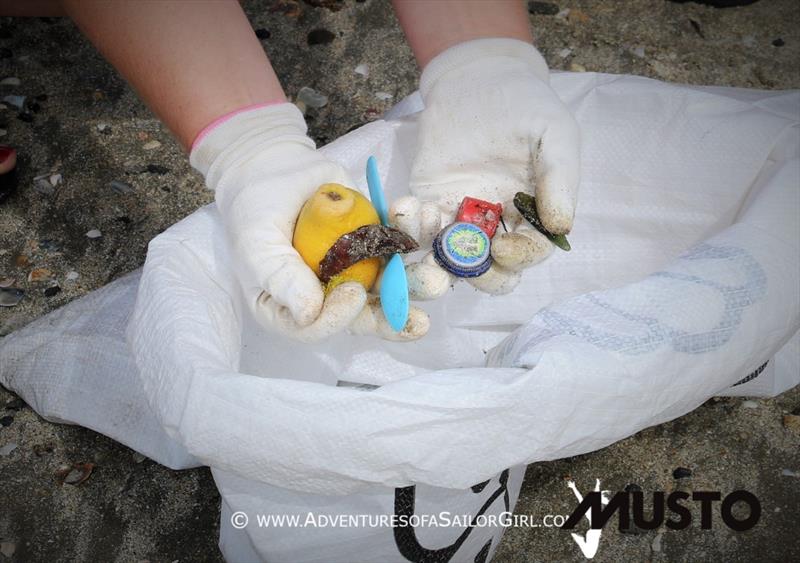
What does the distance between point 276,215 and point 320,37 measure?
792 millimetres

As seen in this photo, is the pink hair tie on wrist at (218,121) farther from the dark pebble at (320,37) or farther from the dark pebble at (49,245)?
the dark pebble at (320,37)

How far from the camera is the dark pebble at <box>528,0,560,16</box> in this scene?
63.1 inches

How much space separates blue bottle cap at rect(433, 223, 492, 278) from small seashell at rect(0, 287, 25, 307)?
727mm

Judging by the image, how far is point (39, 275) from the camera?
4.06ft

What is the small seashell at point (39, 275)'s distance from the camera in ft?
4.05

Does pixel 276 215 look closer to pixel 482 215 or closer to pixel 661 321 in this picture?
pixel 482 215

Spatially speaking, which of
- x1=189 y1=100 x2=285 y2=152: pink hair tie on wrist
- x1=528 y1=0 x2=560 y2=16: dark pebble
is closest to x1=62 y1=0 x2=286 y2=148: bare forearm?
x1=189 y1=100 x2=285 y2=152: pink hair tie on wrist

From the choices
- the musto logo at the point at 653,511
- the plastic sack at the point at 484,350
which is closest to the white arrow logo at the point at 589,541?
the musto logo at the point at 653,511

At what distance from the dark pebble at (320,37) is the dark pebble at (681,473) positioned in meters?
1.08

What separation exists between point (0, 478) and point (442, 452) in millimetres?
676

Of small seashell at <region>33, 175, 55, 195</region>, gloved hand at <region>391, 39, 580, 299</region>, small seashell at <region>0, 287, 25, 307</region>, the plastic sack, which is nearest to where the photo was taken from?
the plastic sack

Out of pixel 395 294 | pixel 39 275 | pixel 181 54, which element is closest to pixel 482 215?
pixel 395 294

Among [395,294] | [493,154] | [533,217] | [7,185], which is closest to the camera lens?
[395,294]

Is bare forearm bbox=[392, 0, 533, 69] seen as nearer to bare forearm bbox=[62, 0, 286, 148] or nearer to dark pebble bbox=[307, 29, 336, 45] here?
bare forearm bbox=[62, 0, 286, 148]
